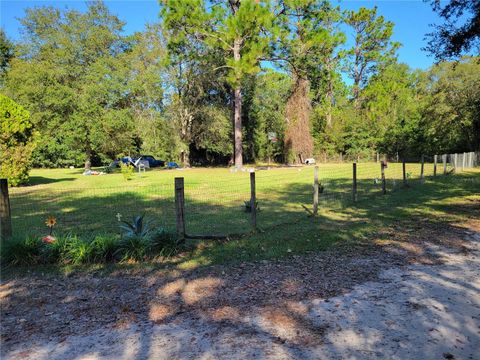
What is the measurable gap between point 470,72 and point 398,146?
9837mm

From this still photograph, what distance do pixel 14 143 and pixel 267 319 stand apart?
16.4 meters

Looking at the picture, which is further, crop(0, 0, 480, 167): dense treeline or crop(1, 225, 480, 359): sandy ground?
crop(0, 0, 480, 167): dense treeline

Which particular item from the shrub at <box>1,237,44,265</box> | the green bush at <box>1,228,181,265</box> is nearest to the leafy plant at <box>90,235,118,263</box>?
the green bush at <box>1,228,181,265</box>

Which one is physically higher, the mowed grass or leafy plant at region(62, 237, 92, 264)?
leafy plant at region(62, 237, 92, 264)

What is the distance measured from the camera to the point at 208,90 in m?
33.6

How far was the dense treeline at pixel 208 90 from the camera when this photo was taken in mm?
24812

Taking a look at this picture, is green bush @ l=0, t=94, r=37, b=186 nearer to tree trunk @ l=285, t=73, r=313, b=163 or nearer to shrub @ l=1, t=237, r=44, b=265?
shrub @ l=1, t=237, r=44, b=265

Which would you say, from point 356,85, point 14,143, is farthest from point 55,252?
point 356,85

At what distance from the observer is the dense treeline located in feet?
81.4

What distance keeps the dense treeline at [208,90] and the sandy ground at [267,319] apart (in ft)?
53.9

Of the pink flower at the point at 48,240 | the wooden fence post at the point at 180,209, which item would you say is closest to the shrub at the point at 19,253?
the pink flower at the point at 48,240

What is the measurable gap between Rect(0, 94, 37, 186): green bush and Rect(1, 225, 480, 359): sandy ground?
1342 cm

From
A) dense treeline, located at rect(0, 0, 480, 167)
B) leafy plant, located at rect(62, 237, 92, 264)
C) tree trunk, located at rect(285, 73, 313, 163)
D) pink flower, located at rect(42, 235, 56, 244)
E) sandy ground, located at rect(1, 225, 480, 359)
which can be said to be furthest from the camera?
tree trunk, located at rect(285, 73, 313, 163)

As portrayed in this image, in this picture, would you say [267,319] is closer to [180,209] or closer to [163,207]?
[180,209]
